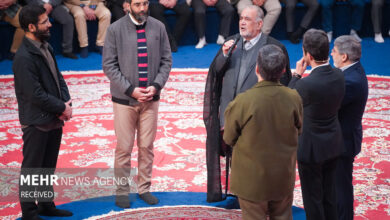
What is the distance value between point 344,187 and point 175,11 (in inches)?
241

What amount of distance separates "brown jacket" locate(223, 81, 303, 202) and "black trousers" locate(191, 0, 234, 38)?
637 centimetres

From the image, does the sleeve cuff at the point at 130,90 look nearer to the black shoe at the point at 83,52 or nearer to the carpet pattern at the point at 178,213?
the carpet pattern at the point at 178,213

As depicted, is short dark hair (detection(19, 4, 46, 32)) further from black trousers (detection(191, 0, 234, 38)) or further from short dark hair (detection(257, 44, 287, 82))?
black trousers (detection(191, 0, 234, 38))

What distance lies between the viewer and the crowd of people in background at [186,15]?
27.2 ft

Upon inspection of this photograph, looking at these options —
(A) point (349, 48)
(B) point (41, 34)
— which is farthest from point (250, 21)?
(B) point (41, 34)

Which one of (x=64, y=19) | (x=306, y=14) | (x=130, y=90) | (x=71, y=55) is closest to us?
(x=130, y=90)

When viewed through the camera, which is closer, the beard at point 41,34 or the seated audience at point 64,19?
the beard at point 41,34

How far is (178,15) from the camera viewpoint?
8977 mm

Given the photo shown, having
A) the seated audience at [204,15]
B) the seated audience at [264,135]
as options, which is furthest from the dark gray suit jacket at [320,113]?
the seated audience at [204,15]

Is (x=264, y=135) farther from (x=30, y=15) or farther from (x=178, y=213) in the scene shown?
(x=30, y=15)

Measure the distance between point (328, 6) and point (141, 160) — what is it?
6179 mm

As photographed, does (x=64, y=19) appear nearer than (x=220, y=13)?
Yes

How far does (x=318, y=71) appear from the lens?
3027 millimetres

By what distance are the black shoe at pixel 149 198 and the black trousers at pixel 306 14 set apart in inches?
231
